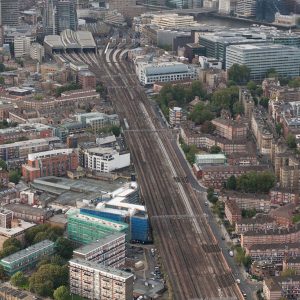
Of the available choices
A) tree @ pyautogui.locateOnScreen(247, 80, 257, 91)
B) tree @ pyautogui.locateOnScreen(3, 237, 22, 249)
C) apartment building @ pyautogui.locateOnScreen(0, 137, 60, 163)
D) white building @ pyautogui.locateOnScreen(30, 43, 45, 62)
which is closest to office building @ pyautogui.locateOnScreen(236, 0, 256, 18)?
white building @ pyautogui.locateOnScreen(30, 43, 45, 62)

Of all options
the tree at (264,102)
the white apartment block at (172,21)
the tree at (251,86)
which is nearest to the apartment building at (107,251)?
the tree at (264,102)

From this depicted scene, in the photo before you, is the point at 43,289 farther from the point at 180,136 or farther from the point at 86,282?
the point at 180,136

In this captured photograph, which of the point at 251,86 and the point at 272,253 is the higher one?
the point at 251,86

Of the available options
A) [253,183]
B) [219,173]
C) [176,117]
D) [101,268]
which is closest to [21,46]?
[176,117]

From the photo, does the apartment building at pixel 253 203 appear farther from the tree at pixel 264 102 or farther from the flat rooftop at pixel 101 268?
the tree at pixel 264 102

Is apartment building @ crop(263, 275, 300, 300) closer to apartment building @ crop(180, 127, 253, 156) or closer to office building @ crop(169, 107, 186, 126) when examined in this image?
apartment building @ crop(180, 127, 253, 156)

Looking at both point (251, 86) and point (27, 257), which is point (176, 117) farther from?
point (27, 257)
